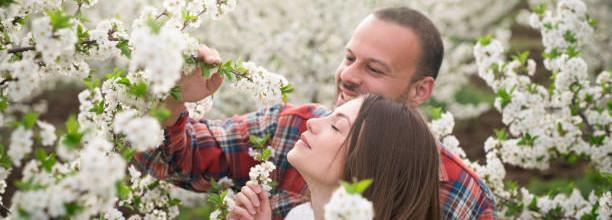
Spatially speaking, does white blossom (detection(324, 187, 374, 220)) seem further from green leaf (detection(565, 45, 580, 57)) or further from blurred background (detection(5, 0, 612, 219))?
green leaf (detection(565, 45, 580, 57))

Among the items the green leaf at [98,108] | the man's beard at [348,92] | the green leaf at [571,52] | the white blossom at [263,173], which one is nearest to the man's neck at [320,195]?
the white blossom at [263,173]

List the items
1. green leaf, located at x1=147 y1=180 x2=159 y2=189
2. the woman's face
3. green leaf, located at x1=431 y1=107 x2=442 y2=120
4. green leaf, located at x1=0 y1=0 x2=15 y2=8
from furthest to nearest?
green leaf, located at x1=431 y1=107 x2=442 y2=120
green leaf, located at x1=147 y1=180 x2=159 y2=189
the woman's face
green leaf, located at x1=0 y1=0 x2=15 y2=8

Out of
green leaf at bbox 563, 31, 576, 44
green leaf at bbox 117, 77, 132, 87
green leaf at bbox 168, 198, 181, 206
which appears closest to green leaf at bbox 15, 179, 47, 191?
green leaf at bbox 117, 77, 132, 87

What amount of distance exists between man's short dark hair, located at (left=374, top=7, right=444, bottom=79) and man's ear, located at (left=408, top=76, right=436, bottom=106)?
0.12 feet

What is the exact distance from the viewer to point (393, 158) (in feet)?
8.02

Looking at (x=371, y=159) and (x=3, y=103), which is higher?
(x=371, y=159)

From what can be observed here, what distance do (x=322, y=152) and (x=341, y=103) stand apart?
2.28 ft

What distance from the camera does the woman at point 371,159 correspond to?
7.70 ft

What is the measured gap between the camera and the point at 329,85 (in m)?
5.97

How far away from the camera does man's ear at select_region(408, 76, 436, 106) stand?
3246mm

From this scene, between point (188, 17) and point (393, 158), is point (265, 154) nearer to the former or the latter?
point (393, 158)

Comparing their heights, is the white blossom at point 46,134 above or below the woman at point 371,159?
below

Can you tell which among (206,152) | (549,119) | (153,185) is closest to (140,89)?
(153,185)

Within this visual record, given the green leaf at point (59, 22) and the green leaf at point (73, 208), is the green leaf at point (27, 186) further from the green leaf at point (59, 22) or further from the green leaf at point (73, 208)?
the green leaf at point (59, 22)
